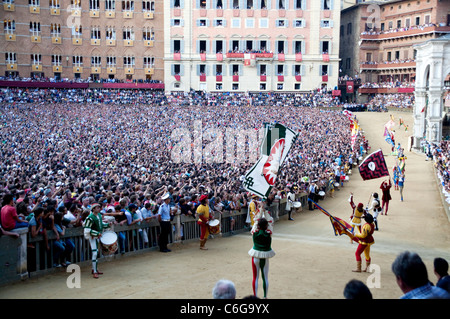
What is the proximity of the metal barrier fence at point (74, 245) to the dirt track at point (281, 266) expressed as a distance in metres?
0.24

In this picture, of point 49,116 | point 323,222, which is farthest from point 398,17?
point 323,222

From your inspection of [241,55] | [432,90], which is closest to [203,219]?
[432,90]

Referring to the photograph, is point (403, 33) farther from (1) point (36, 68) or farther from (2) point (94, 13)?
(1) point (36, 68)

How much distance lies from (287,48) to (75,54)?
29.8m

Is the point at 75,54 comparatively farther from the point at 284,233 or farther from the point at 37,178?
the point at 284,233

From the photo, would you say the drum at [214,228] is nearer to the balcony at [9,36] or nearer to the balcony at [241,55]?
the balcony at [241,55]

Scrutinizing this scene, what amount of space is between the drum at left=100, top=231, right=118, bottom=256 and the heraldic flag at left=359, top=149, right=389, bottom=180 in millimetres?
8705

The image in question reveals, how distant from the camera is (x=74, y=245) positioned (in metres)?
10.0

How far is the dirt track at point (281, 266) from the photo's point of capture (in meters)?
8.70

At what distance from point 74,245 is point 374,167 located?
32.8ft

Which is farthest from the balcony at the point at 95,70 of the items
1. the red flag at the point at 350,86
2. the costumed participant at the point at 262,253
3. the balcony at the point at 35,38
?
the costumed participant at the point at 262,253

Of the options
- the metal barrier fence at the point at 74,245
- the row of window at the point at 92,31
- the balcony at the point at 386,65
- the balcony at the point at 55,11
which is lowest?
the metal barrier fence at the point at 74,245

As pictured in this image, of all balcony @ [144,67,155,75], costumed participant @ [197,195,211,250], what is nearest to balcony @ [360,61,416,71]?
balcony @ [144,67,155,75]

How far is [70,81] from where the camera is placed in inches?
2445
